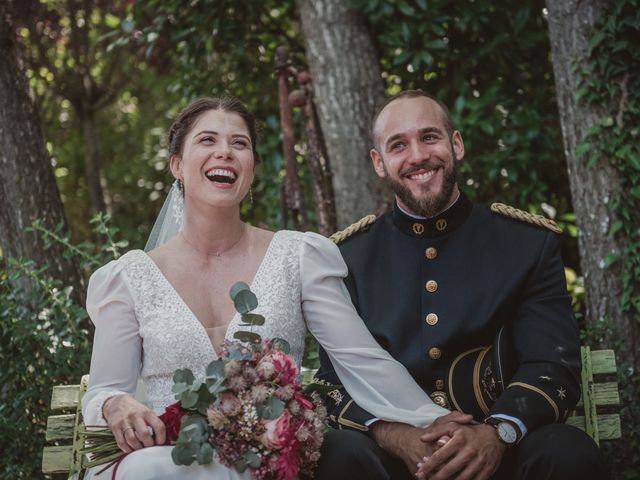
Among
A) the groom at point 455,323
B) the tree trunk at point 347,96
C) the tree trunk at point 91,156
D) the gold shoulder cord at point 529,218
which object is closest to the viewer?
the groom at point 455,323

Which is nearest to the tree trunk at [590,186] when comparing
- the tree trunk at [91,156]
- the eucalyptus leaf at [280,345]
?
the eucalyptus leaf at [280,345]

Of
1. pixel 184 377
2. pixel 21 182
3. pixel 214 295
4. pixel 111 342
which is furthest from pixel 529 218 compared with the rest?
pixel 21 182

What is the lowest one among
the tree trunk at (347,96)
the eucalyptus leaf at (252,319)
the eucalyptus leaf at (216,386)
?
the eucalyptus leaf at (216,386)

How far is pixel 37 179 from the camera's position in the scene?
456 cm

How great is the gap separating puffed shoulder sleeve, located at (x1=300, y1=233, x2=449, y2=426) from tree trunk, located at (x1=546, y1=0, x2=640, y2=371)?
142 centimetres

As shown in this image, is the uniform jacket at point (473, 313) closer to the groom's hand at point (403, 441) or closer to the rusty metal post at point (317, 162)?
the groom's hand at point (403, 441)

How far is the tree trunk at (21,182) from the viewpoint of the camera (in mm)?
4492

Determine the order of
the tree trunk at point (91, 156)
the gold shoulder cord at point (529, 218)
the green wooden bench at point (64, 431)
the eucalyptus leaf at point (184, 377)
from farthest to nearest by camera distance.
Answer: the tree trunk at point (91, 156) → the green wooden bench at point (64, 431) → the gold shoulder cord at point (529, 218) → the eucalyptus leaf at point (184, 377)

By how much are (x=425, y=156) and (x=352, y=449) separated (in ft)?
3.72

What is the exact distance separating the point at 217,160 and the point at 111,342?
2.38ft

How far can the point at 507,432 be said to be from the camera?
103 inches

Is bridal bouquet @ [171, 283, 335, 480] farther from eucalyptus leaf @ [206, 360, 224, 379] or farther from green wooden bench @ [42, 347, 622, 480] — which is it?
green wooden bench @ [42, 347, 622, 480]

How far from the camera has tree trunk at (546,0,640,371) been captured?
3.82 metres

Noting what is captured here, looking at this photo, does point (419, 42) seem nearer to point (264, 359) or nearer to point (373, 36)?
point (373, 36)
